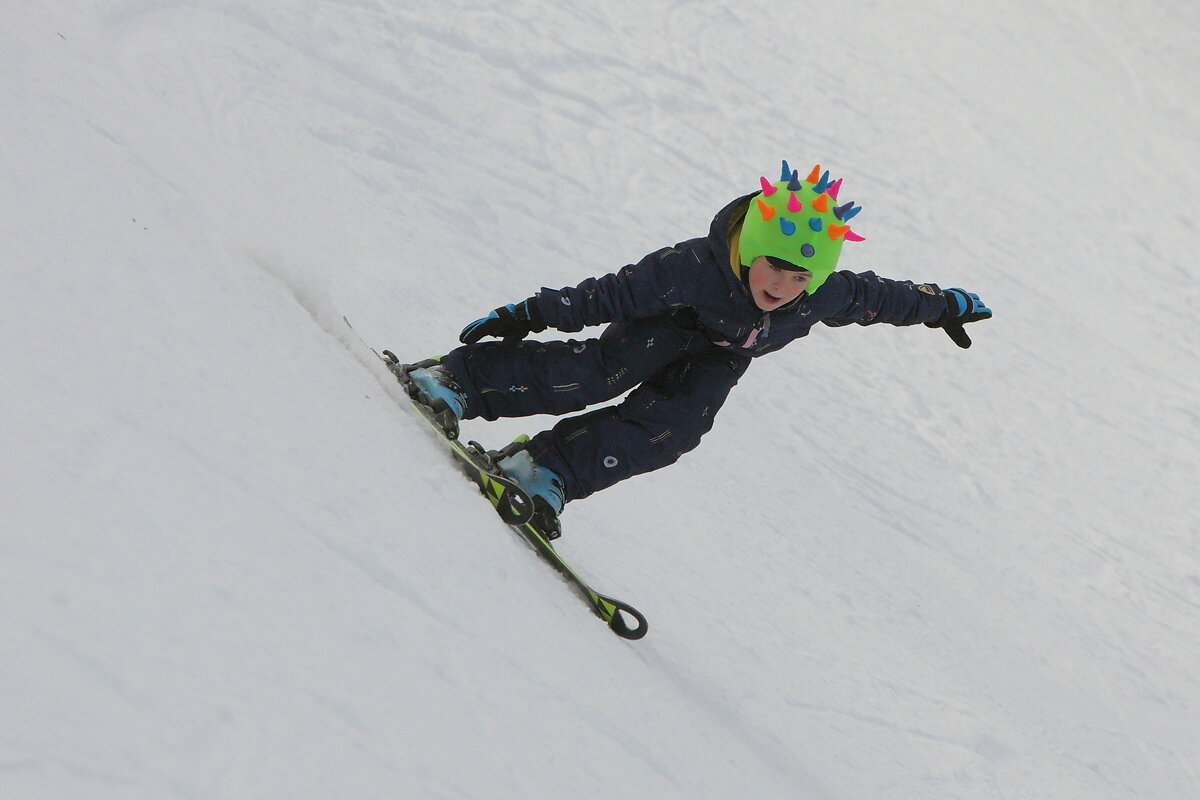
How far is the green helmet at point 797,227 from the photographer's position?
281 centimetres

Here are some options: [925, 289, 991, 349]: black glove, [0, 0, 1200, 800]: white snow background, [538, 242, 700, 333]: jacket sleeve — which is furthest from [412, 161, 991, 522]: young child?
[0, 0, 1200, 800]: white snow background

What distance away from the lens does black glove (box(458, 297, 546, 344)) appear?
9.97 ft

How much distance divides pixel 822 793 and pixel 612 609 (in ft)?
2.66

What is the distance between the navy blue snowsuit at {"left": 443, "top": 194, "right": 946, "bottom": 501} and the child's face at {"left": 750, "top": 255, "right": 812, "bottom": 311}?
0.20 feet

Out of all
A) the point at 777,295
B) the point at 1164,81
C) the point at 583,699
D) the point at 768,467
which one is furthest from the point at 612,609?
the point at 1164,81

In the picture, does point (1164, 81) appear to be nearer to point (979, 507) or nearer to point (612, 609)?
point (979, 507)

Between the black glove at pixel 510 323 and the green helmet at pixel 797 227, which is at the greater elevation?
the green helmet at pixel 797 227

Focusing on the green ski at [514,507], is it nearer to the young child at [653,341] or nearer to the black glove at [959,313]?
the young child at [653,341]

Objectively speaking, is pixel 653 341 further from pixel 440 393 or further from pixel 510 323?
pixel 440 393

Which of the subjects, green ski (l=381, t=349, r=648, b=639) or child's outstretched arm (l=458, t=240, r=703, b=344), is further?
child's outstretched arm (l=458, t=240, r=703, b=344)

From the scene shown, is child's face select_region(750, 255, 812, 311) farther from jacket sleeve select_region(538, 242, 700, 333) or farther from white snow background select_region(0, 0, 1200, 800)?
white snow background select_region(0, 0, 1200, 800)

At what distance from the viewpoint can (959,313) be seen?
3463mm

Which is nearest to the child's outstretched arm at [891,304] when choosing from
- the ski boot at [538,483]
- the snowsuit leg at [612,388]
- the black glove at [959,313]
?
the black glove at [959,313]

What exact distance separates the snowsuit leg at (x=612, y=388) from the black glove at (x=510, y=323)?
0.08 meters
